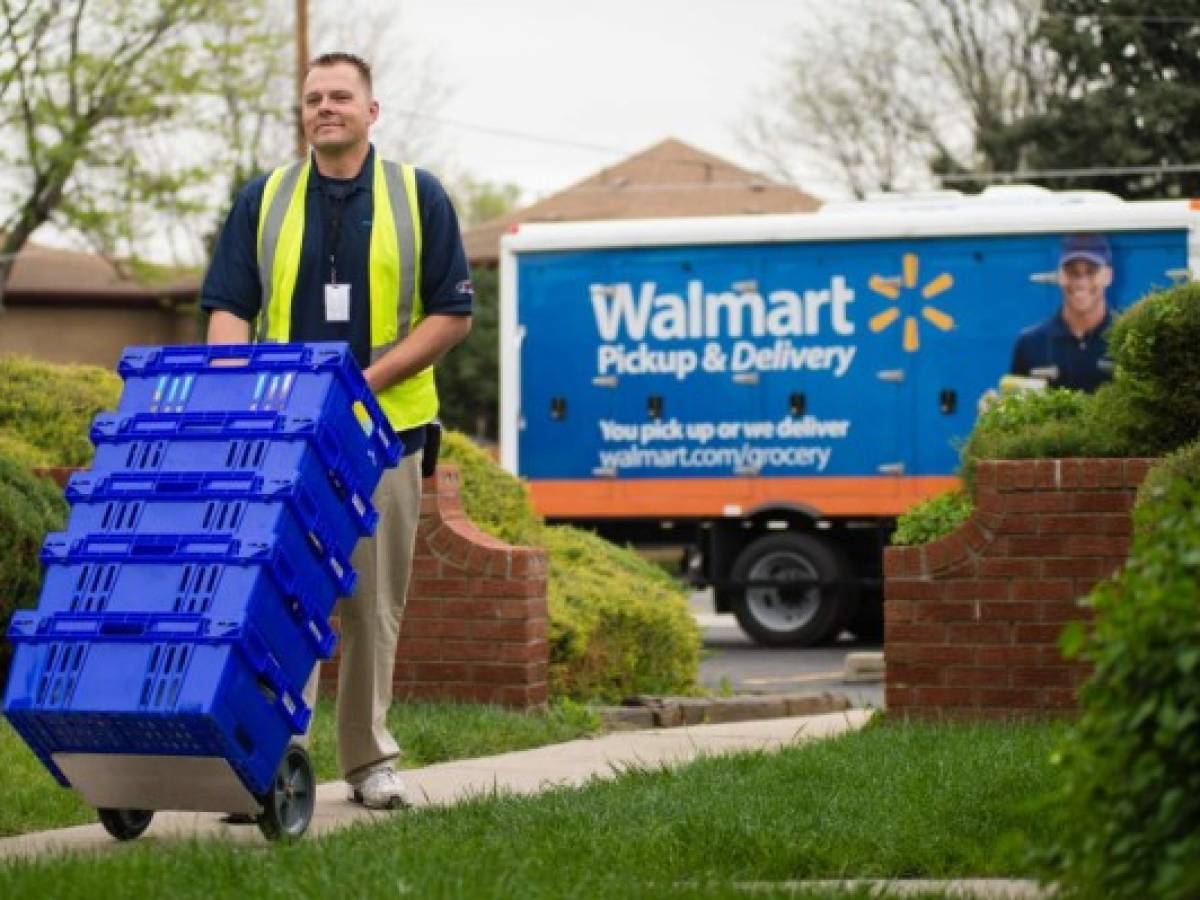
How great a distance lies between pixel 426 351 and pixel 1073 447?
3.23 m

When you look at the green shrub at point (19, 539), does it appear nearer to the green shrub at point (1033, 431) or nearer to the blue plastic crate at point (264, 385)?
the blue plastic crate at point (264, 385)

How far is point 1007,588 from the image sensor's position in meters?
9.41

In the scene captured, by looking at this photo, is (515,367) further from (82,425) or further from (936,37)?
(936,37)

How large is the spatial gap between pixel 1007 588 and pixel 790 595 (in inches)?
427

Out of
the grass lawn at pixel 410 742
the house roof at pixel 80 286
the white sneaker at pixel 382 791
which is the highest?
the house roof at pixel 80 286

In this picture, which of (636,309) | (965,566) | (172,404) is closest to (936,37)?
(636,309)

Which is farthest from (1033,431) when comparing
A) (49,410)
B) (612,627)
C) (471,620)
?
(49,410)

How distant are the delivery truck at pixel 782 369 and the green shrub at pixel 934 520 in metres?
9.22

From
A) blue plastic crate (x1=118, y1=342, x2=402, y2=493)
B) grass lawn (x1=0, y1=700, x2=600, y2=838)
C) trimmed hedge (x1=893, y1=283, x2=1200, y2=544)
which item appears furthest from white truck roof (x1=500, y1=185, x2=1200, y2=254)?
blue plastic crate (x1=118, y1=342, x2=402, y2=493)

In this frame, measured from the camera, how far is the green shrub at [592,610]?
11.3 metres

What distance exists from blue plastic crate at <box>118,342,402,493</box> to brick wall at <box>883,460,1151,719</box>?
319 centimetres

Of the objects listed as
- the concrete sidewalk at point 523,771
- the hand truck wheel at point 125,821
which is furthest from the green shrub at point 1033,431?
the hand truck wheel at point 125,821

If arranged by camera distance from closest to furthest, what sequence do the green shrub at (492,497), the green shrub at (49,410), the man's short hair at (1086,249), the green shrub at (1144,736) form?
the green shrub at (1144,736)
the green shrub at (492,497)
the green shrub at (49,410)
the man's short hair at (1086,249)

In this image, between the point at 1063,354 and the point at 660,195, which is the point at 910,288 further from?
the point at 660,195
